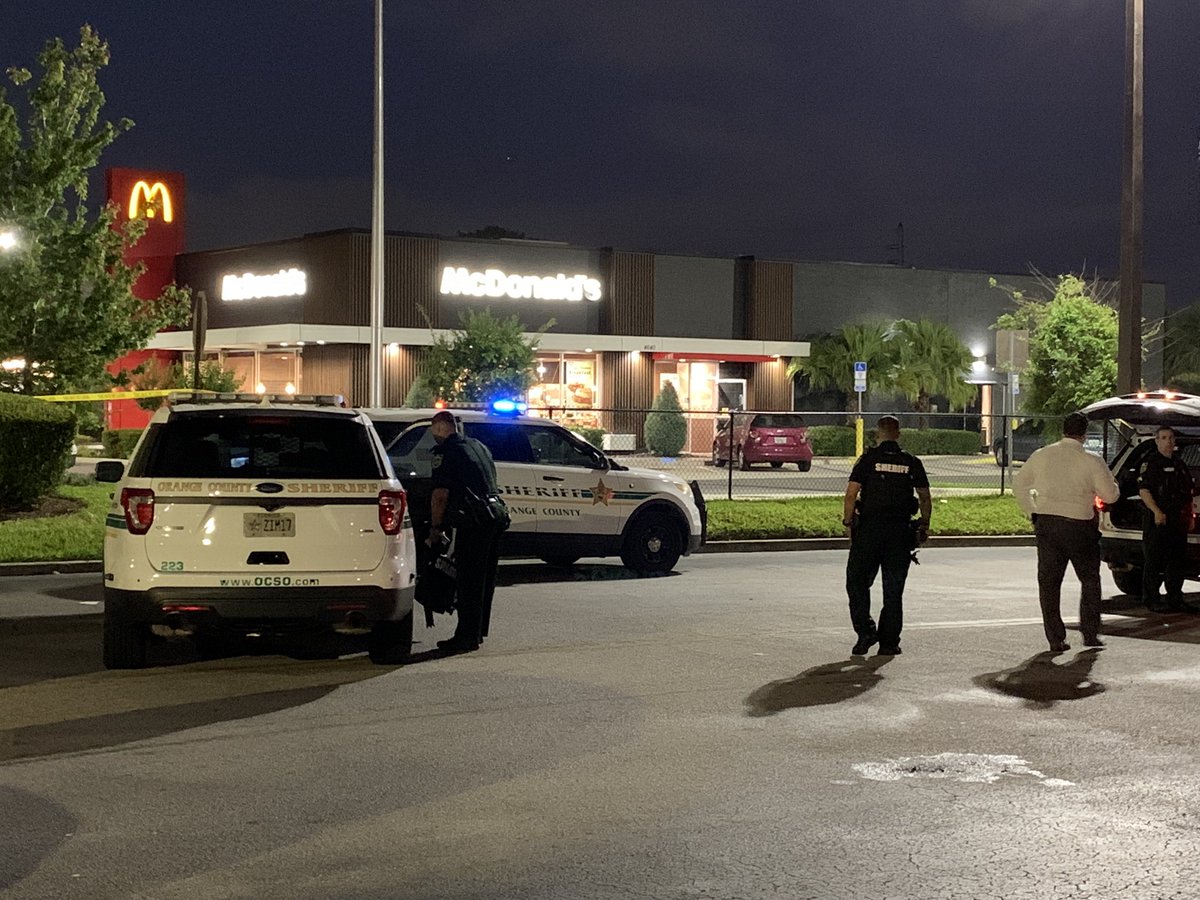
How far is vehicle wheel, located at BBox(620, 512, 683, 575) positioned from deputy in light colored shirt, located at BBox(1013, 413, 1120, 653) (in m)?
5.64

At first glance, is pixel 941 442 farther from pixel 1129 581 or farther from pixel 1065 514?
pixel 1065 514

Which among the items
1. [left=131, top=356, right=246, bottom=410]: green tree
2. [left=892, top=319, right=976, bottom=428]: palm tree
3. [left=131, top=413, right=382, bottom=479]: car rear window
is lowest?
[left=131, top=413, right=382, bottom=479]: car rear window

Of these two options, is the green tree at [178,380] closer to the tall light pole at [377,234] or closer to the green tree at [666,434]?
the green tree at [666,434]

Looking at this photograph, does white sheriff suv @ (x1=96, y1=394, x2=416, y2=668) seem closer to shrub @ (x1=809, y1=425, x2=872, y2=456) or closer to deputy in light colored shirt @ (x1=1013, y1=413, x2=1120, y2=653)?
deputy in light colored shirt @ (x1=1013, y1=413, x2=1120, y2=653)

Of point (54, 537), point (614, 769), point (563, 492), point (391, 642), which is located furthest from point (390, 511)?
point (54, 537)

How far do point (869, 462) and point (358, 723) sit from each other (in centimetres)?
464

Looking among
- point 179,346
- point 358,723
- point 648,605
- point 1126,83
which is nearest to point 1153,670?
point 648,605

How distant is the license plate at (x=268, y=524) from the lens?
32.9ft

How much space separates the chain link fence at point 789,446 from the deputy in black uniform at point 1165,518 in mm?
8947

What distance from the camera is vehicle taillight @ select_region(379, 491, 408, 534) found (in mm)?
10312

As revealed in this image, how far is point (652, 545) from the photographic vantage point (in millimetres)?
17266

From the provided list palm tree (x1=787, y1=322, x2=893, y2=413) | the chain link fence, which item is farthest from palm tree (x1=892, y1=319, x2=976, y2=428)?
the chain link fence

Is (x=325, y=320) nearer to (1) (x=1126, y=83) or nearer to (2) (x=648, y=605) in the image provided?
(1) (x=1126, y=83)

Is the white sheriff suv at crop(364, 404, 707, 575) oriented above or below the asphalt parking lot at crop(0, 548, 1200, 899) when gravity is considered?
above
